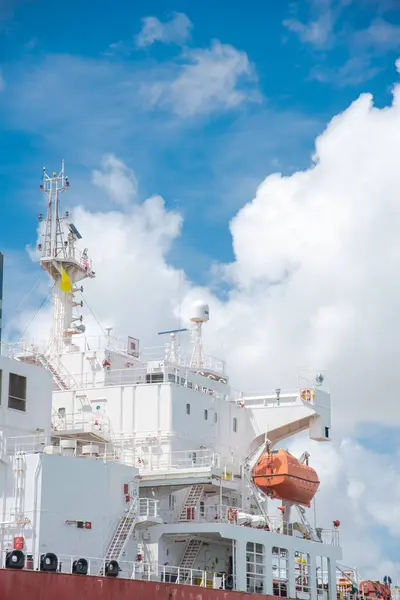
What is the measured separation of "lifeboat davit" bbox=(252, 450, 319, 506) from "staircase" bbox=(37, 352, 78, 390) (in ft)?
31.3

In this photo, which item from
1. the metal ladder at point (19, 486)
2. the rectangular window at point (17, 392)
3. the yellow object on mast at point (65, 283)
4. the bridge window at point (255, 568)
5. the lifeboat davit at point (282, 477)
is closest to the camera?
the metal ladder at point (19, 486)

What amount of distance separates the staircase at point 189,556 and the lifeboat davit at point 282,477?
5.12 m

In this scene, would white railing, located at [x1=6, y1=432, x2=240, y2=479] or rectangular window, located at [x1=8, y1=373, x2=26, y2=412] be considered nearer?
rectangular window, located at [x1=8, y1=373, x2=26, y2=412]

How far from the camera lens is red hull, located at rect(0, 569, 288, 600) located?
32.0 m

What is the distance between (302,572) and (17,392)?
15.5 metres

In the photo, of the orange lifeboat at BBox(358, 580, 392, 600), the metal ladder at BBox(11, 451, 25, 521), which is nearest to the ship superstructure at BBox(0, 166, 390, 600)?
the metal ladder at BBox(11, 451, 25, 521)

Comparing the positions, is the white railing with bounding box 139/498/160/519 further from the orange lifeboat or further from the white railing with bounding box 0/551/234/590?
the orange lifeboat

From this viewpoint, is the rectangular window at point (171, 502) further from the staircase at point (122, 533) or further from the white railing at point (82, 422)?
the white railing at point (82, 422)

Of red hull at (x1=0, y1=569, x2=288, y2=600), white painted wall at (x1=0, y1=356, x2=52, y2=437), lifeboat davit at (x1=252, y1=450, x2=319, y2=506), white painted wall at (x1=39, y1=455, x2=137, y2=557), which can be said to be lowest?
red hull at (x1=0, y1=569, x2=288, y2=600)

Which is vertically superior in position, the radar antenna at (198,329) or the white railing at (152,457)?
the radar antenna at (198,329)

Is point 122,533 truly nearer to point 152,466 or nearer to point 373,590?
point 152,466

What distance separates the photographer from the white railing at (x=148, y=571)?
36031 mm

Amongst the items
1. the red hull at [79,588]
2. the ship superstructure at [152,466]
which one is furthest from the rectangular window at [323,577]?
the red hull at [79,588]

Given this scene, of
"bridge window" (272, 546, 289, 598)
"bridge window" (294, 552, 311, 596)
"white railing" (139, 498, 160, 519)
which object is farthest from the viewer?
"bridge window" (294, 552, 311, 596)
